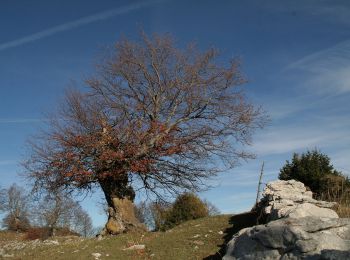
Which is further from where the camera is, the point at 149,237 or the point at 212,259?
the point at 149,237

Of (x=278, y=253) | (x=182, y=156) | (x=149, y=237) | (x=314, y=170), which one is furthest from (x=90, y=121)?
(x=278, y=253)

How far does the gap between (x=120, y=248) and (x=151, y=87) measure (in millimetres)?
8370

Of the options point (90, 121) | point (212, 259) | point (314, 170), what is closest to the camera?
point (212, 259)

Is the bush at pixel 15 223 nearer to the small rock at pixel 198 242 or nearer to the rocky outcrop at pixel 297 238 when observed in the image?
the small rock at pixel 198 242

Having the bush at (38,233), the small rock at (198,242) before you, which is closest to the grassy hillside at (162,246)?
the small rock at (198,242)

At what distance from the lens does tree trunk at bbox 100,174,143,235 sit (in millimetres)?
18766

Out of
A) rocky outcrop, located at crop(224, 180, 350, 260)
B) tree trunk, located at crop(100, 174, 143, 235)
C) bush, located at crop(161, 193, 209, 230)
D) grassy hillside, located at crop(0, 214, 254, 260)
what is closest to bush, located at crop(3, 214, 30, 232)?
bush, located at crop(161, 193, 209, 230)

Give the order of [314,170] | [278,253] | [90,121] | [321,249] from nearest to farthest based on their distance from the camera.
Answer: [321,249], [278,253], [314,170], [90,121]

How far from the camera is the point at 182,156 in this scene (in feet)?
63.5

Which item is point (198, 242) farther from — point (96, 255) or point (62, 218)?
point (62, 218)

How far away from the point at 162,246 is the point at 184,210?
9304 mm

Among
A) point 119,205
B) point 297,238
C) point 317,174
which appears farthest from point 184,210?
point 297,238

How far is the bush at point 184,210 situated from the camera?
22.6 m

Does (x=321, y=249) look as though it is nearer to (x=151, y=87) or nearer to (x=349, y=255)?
(x=349, y=255)
